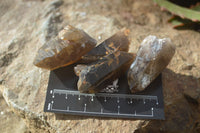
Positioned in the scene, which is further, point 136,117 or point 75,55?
point 75,55

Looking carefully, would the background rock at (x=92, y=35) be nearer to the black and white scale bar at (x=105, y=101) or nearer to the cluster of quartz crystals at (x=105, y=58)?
the black and white scale bar at (x=105, y=101)

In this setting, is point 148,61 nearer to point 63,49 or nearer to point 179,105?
point 179,105

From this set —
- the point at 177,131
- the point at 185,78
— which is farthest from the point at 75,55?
the point at 177,131

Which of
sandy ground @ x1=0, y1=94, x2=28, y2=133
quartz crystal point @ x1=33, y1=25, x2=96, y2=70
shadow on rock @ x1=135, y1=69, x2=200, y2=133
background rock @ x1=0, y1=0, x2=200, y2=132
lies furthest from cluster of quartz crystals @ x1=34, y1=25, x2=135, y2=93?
sandy ground @ x1=0, y1=94, x2=28, y2=133

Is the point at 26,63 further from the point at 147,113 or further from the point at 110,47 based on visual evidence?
the point at 147,113

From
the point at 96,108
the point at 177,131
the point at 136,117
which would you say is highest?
the point at 96,108

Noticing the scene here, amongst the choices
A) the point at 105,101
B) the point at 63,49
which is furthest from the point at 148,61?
the point at 63,49
